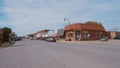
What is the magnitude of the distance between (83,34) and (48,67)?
6004 cm

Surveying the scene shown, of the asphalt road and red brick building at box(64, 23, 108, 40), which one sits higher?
red brick building at box(64, 23, 108, 40)

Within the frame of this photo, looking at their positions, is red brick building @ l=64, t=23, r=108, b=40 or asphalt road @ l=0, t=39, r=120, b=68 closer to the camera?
asphalt road @ l=0, t=39, r=120, b=68

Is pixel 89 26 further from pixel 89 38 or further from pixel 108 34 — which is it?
pixel 108 34

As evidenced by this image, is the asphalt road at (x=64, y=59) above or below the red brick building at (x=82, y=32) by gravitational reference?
below

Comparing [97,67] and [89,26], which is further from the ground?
[89,26]

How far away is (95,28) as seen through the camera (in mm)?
75938

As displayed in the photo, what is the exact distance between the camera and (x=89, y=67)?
989 centimetres

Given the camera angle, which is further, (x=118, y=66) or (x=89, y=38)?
(x=89, y=38)

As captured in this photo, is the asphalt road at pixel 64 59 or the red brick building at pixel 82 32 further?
the red brick building at pixel 82 32

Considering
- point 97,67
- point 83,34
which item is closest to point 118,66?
point 97,67

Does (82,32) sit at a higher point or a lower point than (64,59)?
higher

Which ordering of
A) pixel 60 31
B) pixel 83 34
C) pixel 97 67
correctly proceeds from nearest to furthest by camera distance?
pixel 97 67 < pixel 83 34 < pixel 60 31

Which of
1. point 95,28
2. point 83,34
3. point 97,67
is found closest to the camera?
point 97,67

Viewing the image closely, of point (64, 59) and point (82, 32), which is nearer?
point (64, 59)
